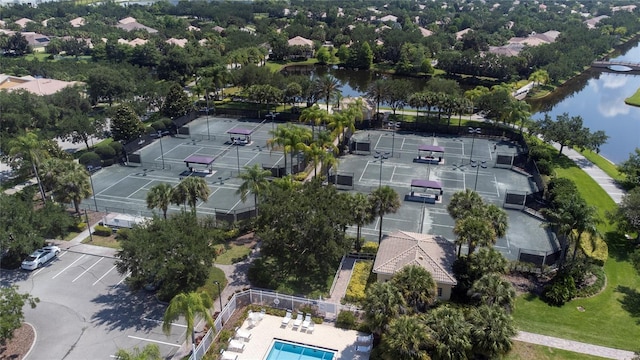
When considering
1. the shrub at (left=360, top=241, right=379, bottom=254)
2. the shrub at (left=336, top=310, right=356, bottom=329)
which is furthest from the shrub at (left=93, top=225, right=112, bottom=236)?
the shrub at (left=336, top=310, right=356, bottom=329)

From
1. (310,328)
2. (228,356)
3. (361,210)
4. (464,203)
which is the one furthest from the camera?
(361,210)

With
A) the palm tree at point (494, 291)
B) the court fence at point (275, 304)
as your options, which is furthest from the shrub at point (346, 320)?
the palm tree at point (494, 291)

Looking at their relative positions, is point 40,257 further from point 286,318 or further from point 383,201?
point 383,201

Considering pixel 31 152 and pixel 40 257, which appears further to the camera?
pixel 31 152

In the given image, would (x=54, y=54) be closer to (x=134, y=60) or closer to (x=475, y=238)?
(x=134, y=60)

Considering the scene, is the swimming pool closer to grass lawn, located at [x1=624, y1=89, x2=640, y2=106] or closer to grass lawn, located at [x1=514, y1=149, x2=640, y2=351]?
grass lawn, located at [x1=514, y1=149, x2=640, y2=351]

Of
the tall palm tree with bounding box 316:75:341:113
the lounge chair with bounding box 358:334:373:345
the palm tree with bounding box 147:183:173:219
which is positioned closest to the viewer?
the lounge chair with bounding box 358:334:373:345

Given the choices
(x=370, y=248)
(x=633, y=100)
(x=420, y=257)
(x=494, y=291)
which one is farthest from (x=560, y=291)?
(x=633, y=100)

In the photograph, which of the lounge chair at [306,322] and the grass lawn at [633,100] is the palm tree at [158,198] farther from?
the grass lawn at [633,100]
